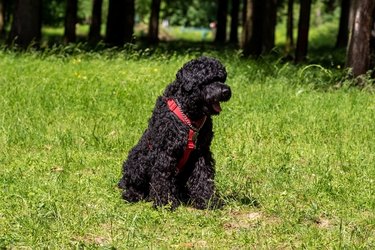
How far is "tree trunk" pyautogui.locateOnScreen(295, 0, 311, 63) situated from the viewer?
55.9 feet

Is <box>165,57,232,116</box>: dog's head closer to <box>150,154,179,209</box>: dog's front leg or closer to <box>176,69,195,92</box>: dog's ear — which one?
<box>176,69,195,92</box>: dog's ear

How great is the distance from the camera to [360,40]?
13047 millimetres

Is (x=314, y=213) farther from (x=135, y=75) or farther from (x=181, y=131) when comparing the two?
(x=135, y=75)

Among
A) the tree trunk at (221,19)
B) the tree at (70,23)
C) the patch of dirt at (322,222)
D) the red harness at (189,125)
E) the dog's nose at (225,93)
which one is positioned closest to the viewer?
the dog's nose at (225,93)

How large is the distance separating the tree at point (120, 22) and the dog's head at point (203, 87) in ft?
44.8

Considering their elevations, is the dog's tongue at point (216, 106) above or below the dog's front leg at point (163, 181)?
above

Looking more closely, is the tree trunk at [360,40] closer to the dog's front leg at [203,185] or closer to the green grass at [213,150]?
the green grass at [213,150]

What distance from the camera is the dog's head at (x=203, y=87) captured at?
5922 millimetres

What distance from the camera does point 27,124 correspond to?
9430mm

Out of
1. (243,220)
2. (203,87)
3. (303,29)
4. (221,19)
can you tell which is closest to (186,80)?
(203,87)

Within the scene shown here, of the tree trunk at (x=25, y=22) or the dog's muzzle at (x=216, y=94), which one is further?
the tree trunk at (x=25, y=22)

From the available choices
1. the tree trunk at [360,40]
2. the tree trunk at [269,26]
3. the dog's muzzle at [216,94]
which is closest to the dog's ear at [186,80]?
the dog's muzzle at [216,94]

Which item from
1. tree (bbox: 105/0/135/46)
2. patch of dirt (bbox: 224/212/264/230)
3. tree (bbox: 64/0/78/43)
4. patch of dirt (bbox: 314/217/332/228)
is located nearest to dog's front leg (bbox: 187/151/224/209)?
patch of dirt (bbox: 224/212/264/230)

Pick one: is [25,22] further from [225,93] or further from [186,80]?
[225,93]
